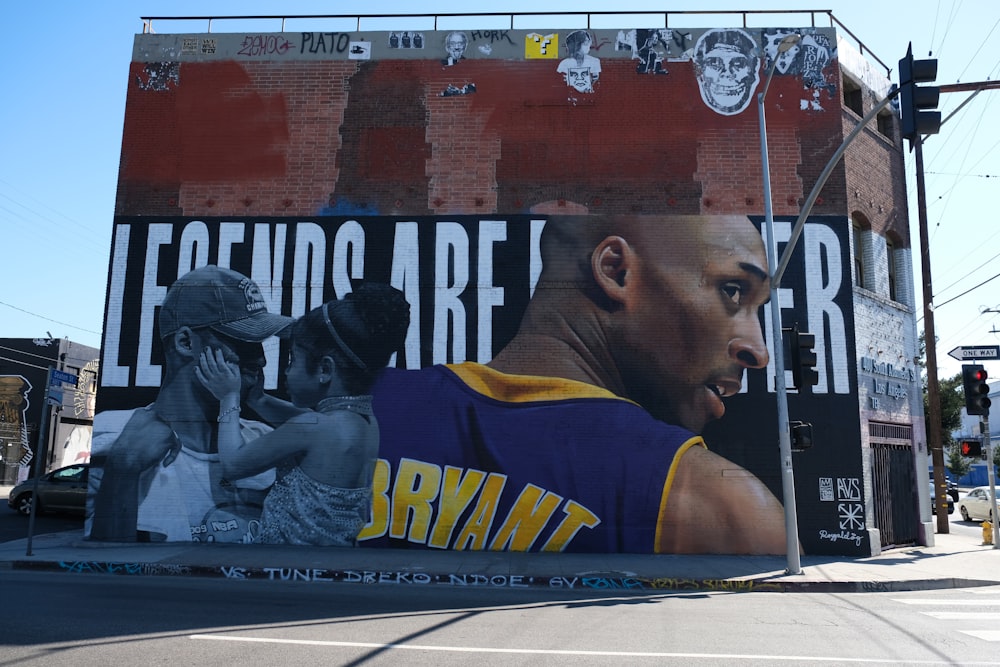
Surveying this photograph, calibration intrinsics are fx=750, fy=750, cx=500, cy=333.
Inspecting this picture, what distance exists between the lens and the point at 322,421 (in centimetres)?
1550

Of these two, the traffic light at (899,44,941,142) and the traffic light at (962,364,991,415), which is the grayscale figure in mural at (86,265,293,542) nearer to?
the traffic light at (899,44,941,142)

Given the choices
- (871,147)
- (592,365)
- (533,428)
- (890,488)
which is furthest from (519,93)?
(890,488)

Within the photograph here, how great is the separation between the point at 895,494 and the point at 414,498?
1060 cm

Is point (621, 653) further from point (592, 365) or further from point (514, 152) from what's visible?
point (514, 152)

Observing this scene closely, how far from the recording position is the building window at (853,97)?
700 inches

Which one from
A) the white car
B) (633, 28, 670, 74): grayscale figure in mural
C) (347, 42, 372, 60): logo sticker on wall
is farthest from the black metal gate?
(347, 42, 372, 60): logo sticker on wall

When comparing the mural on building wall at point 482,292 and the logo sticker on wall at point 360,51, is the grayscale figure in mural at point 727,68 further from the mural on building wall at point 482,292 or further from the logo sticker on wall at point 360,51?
the logo sticker on wall at point 360,51

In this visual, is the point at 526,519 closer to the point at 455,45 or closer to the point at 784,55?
the point at 455,45

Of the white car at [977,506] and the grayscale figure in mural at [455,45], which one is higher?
the grayscale figure in mural at [455,45]

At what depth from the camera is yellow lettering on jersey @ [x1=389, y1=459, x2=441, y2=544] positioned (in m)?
15.1

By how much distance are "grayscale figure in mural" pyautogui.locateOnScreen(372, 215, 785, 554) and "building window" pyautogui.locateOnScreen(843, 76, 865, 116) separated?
187 inches

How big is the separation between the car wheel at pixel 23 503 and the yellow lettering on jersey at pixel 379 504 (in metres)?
11.3

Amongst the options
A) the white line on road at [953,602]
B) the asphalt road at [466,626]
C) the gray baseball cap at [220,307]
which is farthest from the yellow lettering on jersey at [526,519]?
the white line on road at [953,602]

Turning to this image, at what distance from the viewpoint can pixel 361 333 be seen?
1584 cm
